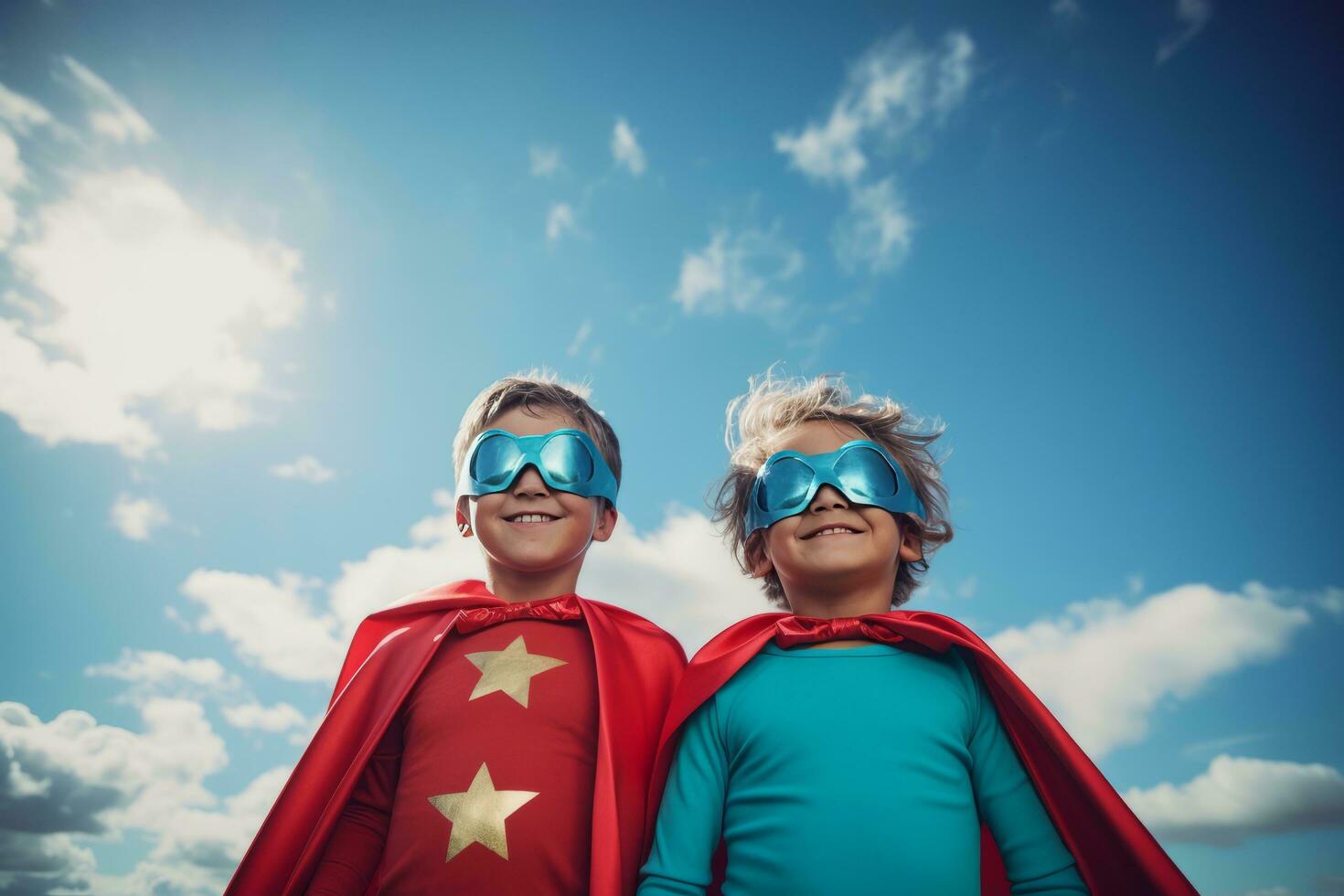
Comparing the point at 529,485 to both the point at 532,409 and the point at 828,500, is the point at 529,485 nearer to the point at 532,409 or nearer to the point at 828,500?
the point at 532,409

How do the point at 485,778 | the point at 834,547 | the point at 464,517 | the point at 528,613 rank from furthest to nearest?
1. the point at 464,517
2. the point at 528,613
3. the point at 834,547
4. the point at 485,778

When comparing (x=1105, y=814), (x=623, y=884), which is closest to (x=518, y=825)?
(x=623, y=884)

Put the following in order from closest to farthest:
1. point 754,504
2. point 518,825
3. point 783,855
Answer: point 783,855 < point 518,825 < point 754,504

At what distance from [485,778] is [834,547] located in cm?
165

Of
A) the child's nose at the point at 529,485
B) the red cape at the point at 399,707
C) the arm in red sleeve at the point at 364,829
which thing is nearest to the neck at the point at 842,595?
the red cape at the point at 399,707

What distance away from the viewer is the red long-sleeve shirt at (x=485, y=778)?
3.00 metres

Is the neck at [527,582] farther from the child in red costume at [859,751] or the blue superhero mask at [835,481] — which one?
the blue superhero mask at [835,481]

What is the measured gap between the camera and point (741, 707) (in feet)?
10.4

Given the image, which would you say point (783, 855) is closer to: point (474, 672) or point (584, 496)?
point (474, 672)

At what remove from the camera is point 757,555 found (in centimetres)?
397

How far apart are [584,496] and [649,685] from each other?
91cm

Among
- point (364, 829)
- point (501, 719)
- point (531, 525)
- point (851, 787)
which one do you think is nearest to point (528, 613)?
point (531, 525)

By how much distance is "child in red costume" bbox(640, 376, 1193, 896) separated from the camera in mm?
2742

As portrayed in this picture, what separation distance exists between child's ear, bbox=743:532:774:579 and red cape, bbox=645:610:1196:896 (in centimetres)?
40
